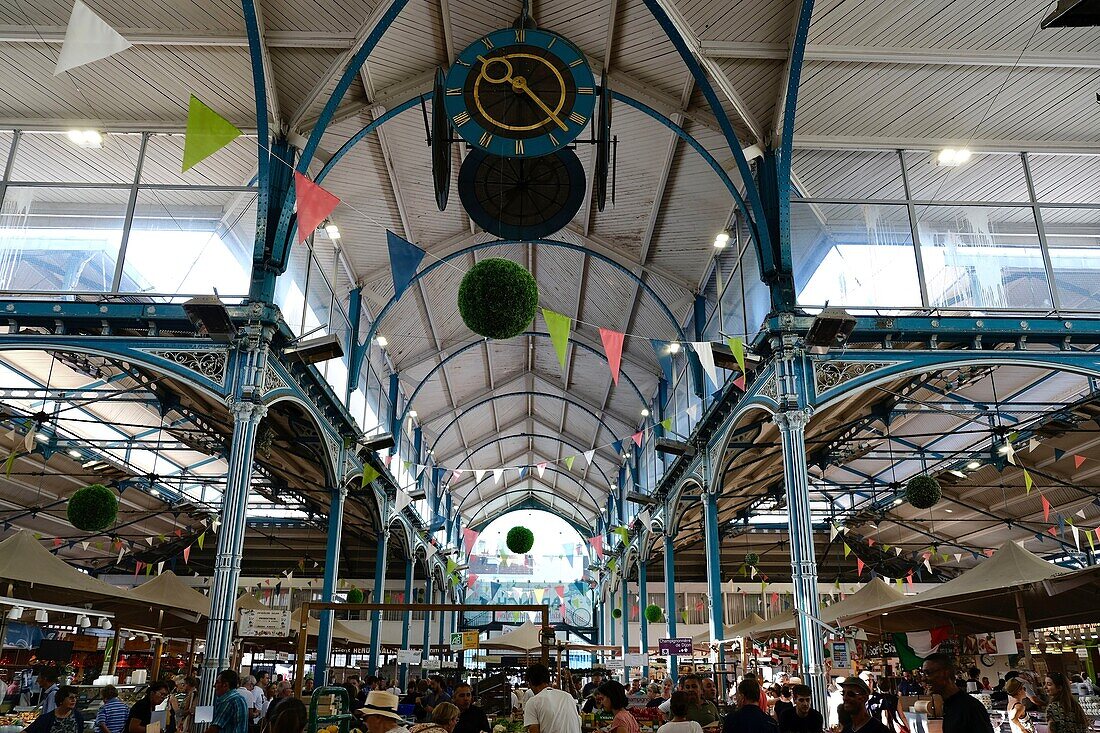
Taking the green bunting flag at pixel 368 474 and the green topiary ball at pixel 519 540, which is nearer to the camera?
the green bunting flag at pixel 368 474

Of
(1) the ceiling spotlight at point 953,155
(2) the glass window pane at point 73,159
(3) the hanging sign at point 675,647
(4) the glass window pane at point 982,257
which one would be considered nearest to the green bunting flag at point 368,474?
(3) the hanging sign at point 675,647

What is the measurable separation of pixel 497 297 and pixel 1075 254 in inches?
370

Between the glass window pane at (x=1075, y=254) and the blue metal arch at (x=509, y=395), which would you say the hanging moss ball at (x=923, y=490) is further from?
the blue metal arch at (x=509, y=395)

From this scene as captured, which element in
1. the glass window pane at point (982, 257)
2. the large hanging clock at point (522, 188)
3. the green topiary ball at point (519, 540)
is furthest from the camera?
the green topiary ball at point (519, 540)

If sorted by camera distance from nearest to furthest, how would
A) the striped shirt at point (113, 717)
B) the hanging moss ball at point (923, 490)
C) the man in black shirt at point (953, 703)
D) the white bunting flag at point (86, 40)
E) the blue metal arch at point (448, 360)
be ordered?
the man in black shirt at point (953, 703) < the white bunting flag at point (86, 40) < the striped shirt at point (113, 717) < the hanging moss ball at point (923, 490) < the blue metal arch at point (448, 360)

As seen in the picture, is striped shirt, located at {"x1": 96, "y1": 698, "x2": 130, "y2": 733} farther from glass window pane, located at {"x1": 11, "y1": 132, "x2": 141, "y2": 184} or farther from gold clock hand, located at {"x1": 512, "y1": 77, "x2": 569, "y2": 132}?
glass window pane, located at {"x1": 11, "y1": 132, "x2": 141, "y2": 184}

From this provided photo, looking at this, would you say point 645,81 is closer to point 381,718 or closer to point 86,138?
point 86,138

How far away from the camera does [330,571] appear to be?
15.5m

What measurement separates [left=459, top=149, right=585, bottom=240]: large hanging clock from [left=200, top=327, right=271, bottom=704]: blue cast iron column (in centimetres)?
375

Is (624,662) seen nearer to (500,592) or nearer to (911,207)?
(911,207)

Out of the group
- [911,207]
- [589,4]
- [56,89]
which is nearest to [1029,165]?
[911,207]

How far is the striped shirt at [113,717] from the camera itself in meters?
8.57

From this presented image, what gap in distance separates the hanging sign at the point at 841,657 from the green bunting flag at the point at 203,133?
9.41 metres

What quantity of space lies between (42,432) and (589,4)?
→ 13859 millimetres
